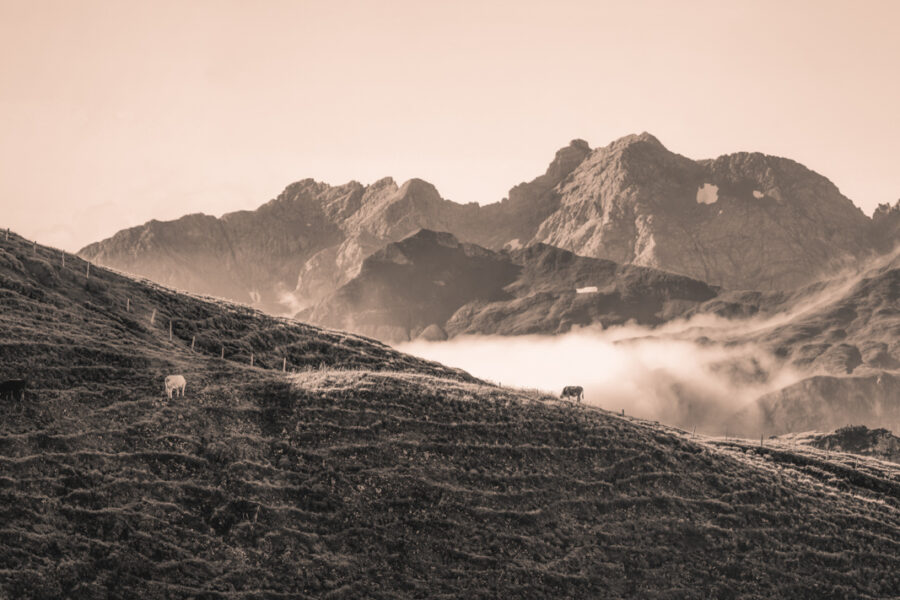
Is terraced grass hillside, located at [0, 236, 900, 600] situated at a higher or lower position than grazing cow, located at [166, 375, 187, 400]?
lower

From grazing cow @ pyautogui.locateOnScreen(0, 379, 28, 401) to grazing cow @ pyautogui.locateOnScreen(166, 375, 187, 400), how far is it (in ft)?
32.1

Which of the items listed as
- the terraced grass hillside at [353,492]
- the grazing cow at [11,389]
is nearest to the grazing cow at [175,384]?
the terraced grass hillside at [353,492]

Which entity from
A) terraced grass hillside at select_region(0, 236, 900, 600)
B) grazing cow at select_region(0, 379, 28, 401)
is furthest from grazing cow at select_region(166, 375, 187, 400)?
grazing cow at select_region(0, 379, 28, 401)

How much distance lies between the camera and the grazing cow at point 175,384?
6238 centimetres

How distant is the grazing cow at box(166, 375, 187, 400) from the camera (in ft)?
205

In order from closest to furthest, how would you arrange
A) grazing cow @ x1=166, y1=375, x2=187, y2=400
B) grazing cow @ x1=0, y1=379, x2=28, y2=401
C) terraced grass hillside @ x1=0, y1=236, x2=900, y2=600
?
terraced grass hillside @ x1=0, y1=236, x2=900, y2=600 → grazing cow @ x1=0, y1=379, x2=28, y2=401 → grazing cow @ x1=166, y1=375, x2=187, y2=400

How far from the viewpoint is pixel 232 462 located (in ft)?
182

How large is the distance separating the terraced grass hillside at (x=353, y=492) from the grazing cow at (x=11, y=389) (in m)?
0.77

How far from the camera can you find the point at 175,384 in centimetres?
6275

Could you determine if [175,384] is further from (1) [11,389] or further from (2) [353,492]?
(2) [353,492]

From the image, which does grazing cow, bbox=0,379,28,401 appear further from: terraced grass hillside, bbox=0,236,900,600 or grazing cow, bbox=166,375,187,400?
grazing cow, bbox=166,375,187,400

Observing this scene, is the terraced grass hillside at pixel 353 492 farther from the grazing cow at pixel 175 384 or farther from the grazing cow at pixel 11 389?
the grazing cow at pixel 175 384

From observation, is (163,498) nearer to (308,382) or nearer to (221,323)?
(308,382)

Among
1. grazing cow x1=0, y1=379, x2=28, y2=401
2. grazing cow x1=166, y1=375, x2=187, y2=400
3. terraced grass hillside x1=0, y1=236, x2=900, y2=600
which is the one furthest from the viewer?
grazing cow x1=166, y1=375, x2=187, y2=400
